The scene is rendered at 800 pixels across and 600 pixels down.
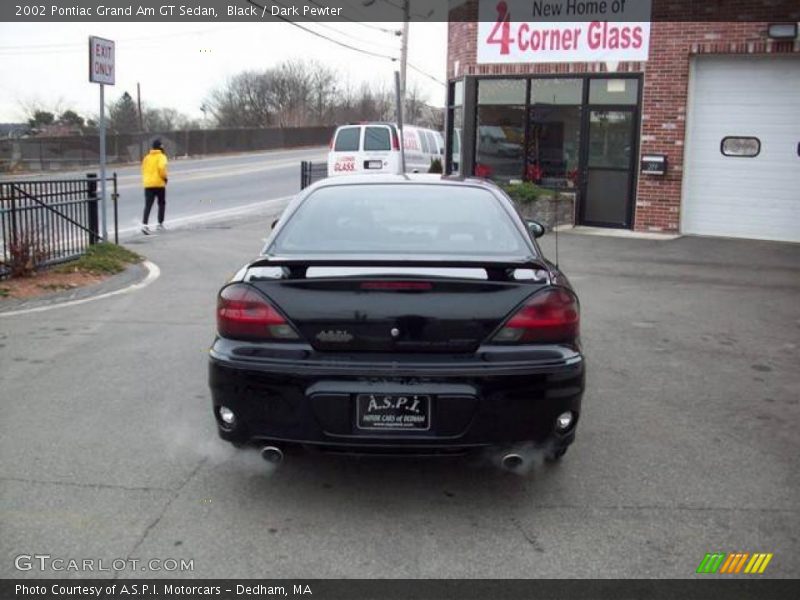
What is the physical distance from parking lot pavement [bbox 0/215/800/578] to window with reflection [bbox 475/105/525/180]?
33.2 ft

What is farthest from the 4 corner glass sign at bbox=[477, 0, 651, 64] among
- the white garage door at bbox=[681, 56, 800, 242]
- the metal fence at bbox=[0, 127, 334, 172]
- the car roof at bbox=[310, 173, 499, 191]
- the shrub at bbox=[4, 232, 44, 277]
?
the metal fence at bbox=[0, 127, 334, 172]

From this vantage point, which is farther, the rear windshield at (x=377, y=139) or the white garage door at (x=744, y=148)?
the rear windshield at (x=377, y=139)

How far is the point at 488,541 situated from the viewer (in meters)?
3.87

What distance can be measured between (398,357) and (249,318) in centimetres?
74

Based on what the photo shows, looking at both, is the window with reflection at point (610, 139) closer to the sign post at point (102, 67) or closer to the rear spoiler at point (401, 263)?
the sign post at point (102, 67)

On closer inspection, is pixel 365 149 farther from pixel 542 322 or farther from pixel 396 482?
pixel 542 322

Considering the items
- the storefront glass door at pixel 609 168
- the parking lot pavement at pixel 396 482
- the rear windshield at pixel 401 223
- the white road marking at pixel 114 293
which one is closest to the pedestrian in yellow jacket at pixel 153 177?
the white road marking at pixel 114 293

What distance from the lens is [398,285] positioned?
13.0 ft

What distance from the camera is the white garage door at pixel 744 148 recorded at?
14.8 meters

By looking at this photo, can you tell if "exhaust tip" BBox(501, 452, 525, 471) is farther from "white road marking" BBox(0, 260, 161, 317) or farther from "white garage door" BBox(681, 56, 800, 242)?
"white garage door" BBox(681, 56, 800, 242)

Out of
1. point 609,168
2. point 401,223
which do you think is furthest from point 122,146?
point 401,223

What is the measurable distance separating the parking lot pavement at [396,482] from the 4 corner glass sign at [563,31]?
30.7ft

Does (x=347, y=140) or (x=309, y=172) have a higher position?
(x=347, y=140)

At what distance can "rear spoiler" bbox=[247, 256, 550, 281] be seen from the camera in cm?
410
